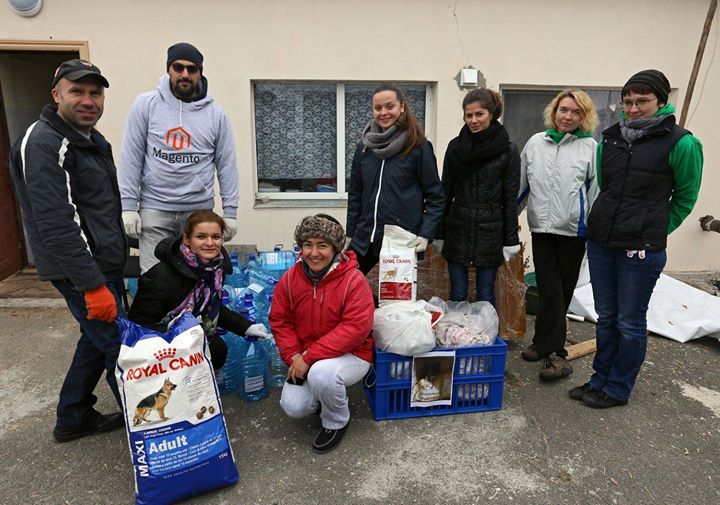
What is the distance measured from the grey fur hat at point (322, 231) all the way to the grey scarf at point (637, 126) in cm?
167

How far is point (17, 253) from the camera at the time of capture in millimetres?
5543

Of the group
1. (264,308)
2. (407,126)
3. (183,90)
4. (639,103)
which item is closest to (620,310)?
(639,103)

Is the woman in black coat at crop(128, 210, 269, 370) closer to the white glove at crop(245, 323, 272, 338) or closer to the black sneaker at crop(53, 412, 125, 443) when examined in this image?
the white glove at crop(245, 323, 272, 338)

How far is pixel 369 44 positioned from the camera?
4.84m

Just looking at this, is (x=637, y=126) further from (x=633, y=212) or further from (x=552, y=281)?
(x=552, y=281)

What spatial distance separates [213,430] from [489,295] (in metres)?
2.01

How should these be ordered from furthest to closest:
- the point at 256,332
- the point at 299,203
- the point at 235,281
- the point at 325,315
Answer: the point at 299,203
the point at 235,281
the point at 256,332
the point at 325,315

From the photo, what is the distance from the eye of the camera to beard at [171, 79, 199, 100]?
2840 millimetres

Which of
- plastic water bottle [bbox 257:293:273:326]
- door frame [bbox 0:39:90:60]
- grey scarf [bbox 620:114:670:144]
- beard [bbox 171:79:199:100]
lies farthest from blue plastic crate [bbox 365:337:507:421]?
door frame [bbox 0:39:90:60]

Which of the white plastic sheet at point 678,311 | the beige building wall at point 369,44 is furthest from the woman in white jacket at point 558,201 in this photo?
the beige building wall at point 369,44

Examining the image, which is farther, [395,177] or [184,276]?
[395,177]

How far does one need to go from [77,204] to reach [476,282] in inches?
95.5

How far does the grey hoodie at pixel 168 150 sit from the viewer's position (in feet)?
9.39

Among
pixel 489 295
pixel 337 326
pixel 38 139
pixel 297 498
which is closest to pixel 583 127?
pixel 489 295
